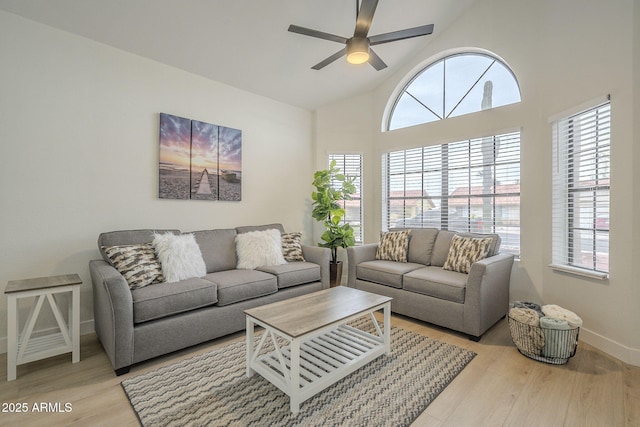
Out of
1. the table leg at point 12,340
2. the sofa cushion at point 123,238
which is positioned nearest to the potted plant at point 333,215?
the sofa cushion at point 123,238

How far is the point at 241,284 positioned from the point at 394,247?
6.54 feet

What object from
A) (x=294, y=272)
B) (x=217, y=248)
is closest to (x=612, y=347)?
(x=294, y=272)

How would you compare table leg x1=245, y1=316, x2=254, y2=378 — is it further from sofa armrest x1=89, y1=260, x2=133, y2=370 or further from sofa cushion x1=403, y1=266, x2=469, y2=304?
sofa cushion x1=403, y1=266, x2=469, y2=304

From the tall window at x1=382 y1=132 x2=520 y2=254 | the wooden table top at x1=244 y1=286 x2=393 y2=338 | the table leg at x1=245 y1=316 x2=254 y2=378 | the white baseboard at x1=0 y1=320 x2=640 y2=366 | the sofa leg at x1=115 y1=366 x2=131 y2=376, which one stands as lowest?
the sofa leg at x1=115 y1=366 x2=131 y2=376

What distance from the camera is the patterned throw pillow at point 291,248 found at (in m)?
3.73

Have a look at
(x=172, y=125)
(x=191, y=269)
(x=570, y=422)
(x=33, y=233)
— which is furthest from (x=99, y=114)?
(x=570, y=422)

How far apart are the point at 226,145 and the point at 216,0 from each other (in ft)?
5.19

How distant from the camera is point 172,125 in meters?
3.34

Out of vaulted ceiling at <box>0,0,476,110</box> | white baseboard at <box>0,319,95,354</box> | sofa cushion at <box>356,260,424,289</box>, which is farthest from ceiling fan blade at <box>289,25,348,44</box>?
white baseboard at <box>0,319,95,354</box>

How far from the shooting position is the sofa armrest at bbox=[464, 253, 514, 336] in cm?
267

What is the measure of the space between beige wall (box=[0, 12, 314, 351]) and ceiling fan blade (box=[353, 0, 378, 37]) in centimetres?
208

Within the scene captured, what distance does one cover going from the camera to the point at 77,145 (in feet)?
9.12

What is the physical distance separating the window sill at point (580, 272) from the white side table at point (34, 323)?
424 centimetres

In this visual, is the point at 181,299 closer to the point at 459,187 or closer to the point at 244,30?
the point at 244,30
